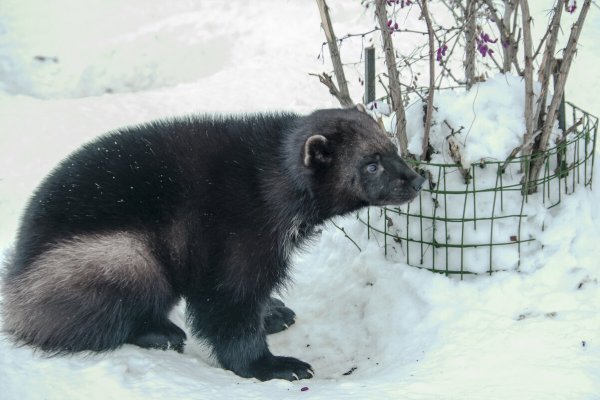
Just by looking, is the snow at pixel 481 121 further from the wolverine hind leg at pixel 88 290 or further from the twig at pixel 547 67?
the wolverine hind leg at pixel 88 290

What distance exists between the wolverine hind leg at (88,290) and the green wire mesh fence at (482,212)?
1638mm

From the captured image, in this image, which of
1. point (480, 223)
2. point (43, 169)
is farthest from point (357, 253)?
point (43, 169)

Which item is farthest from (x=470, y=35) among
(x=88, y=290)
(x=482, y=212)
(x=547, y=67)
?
(x=88, y=290)

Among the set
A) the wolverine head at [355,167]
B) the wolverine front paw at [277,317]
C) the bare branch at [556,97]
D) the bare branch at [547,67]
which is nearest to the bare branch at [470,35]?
the bare branch at [547,67]

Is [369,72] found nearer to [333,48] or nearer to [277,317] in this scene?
[333,48]

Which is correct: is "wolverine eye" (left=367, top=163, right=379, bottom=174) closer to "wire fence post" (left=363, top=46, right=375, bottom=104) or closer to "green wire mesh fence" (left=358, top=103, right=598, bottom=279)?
"green wire mesh fence" (left=358, top=103, right=598, bottom=279)

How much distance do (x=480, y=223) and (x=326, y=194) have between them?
3.72 feet

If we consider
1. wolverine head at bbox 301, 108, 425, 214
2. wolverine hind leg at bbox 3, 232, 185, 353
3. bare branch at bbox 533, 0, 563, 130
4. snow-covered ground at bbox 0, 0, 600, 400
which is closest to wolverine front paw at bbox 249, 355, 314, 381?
snow-covered ground at bbox 0, 0, 600, 400

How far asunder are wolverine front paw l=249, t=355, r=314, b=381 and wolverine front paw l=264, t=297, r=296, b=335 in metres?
0.59

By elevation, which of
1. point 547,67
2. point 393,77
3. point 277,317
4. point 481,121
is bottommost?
point 277,317

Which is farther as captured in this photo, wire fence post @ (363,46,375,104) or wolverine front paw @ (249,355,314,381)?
wire fence post @ (363,46,375,104)

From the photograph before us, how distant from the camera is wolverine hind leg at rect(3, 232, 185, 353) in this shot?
405 centimetres

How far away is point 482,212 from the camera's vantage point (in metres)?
4.74

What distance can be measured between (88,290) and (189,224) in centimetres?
64
